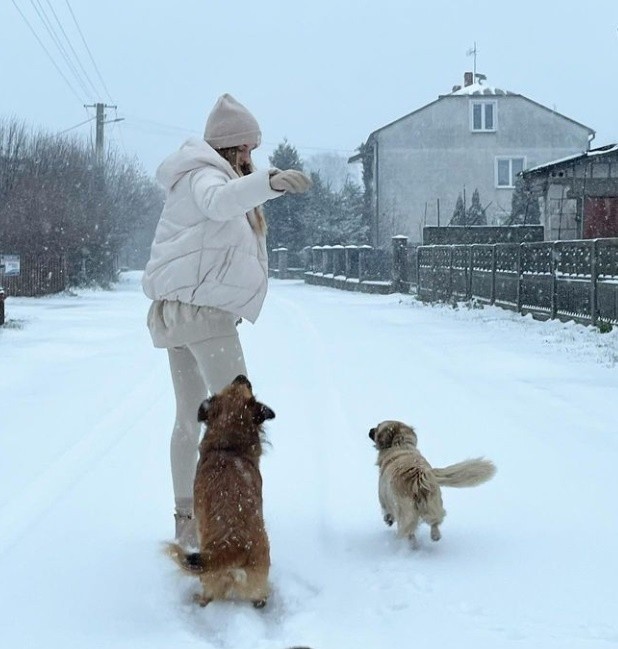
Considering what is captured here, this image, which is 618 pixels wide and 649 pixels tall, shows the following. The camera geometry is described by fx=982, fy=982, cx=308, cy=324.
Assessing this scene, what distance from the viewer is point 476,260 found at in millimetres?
21891

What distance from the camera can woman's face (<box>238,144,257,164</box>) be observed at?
423 centimetres

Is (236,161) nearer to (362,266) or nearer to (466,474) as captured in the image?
(466,474)

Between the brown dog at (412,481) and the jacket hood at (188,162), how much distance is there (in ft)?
5.07

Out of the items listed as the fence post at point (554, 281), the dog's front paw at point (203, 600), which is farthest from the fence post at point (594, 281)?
the dog's front paw at point (203, 600)

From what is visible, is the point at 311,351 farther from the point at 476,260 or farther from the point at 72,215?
the point at 72,215

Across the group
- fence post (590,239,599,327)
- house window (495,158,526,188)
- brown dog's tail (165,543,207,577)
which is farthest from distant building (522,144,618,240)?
house window (495,158,526,188)

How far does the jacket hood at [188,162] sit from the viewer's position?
3.99 metres

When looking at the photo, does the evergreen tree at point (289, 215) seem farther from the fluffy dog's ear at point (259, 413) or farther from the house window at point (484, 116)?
the fluffy dog's ear at point (259, 413)

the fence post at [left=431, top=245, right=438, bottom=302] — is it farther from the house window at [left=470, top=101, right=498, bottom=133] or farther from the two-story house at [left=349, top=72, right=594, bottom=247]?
the house window at [left=470, top=101, right=498, bottom=133]

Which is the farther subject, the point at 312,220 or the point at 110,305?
the point at 312,220

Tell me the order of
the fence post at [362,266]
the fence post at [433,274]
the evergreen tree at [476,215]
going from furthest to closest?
the evergreen tree at [476,215], the fence post at [362,266], the fence post at [433,274]

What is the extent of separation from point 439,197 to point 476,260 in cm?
2706

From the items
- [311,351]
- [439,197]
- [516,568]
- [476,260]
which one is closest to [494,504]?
[516,568]

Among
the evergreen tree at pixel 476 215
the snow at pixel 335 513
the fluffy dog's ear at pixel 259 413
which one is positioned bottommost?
the snow at pixel 335 513
